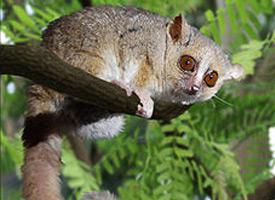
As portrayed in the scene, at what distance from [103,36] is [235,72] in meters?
0.68

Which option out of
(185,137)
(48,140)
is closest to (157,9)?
(185,137)

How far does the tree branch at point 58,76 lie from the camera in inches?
76.3

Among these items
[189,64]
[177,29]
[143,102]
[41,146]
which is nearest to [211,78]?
[189,64]

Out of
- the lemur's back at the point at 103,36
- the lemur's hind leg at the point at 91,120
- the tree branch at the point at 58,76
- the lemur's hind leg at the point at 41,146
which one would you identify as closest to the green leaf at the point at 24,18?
the lemur's back at the point at 103,36

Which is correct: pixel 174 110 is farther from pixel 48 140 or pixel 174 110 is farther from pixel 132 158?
pixel 132 158

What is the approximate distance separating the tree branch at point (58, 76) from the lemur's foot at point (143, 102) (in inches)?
6.1

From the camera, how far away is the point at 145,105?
2.61m

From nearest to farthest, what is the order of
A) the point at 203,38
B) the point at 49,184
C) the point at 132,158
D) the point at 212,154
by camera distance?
the point at 49,184 → the point at 203,38 → the point at 212,154 → the point at 132,158

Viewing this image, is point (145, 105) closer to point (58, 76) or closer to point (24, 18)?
point (58, 76)

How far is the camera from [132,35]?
282 cm

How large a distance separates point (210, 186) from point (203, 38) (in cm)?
82

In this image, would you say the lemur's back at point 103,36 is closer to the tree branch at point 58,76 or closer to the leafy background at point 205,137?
the tree branch at point 58,76

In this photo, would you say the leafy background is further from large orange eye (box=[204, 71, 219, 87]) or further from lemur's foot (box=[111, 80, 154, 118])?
lemur's foot (box=[111, 80, 154, 118])

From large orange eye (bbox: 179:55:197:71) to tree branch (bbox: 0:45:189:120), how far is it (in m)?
0.62
